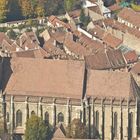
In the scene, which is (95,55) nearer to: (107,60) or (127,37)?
(107,60)

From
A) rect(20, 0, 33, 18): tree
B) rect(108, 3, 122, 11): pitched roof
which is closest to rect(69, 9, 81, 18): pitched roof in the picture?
rect(108, 3, 122, 11): pitched roof

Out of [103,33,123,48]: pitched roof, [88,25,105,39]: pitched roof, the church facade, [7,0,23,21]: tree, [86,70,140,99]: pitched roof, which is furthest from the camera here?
[7,0,23,21]: tree

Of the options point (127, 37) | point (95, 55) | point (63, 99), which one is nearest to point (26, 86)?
point (63, 99)

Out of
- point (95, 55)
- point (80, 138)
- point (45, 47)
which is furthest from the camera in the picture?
point (45, 47)

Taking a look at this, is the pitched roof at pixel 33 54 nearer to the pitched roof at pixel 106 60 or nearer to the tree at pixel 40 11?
the pitched roof at pixel 106 60

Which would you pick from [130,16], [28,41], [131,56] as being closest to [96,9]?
[130,16]

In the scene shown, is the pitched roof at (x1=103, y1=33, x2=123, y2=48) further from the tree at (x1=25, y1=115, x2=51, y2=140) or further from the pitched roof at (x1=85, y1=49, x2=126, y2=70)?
the tree at (x1=25, y1=115, x2=51, y2=140)

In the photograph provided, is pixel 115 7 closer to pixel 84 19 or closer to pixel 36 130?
pixel 84 19

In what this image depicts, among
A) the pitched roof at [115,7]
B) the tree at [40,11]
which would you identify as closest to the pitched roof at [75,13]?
the tree at [40,11]
